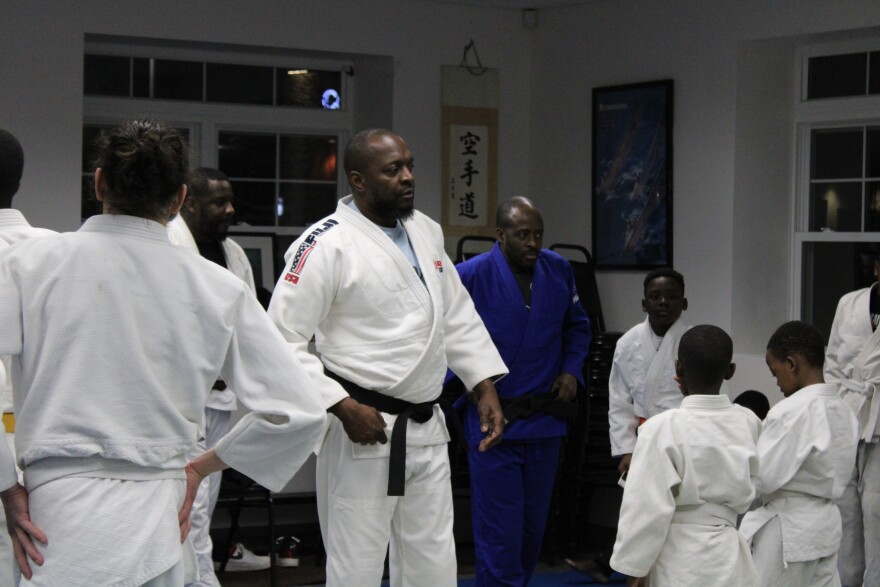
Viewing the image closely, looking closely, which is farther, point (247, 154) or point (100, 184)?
point (247, 154)

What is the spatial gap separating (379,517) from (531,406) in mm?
1273

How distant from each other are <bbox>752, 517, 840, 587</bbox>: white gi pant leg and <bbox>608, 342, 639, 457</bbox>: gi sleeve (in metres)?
1.05

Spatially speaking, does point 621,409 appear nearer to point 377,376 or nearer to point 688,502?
point 688,502

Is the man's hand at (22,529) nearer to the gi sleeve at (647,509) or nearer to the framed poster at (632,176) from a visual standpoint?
the gi sleeve at (647,509)

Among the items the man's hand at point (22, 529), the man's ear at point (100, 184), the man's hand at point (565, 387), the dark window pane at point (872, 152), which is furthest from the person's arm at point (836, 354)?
the man's hand at point (22, 529)

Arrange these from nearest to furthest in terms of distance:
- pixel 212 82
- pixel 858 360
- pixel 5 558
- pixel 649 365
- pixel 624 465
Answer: pixel 5 558 → pixel 624 465 → pixel 649 365 → pixel 858 360 → pixel 212 82

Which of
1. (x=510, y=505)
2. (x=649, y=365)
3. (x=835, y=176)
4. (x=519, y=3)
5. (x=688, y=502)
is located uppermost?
(x=519, y=3)

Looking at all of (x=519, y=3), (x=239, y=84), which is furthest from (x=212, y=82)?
(x=519, y=3)

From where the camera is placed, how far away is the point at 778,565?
3801mm

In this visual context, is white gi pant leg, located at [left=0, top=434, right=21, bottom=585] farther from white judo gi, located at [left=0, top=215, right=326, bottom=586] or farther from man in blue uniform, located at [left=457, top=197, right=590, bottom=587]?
man in blue uniform, located at [left=457, top=197, right=590, bottom=587]

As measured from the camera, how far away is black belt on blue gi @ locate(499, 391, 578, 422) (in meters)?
4.45

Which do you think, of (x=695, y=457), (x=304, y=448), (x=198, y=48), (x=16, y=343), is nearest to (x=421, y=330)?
(x=695, y=457)

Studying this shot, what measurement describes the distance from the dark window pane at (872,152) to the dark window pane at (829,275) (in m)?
0.37

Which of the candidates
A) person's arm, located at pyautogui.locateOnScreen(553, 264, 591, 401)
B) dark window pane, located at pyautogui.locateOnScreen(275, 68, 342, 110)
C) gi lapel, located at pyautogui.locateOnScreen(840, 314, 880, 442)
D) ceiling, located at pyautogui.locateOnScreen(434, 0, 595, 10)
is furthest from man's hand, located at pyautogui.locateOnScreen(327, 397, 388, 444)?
ceiling, located at pyautogui.locateOnScreen(434, 0, 595, 10)
